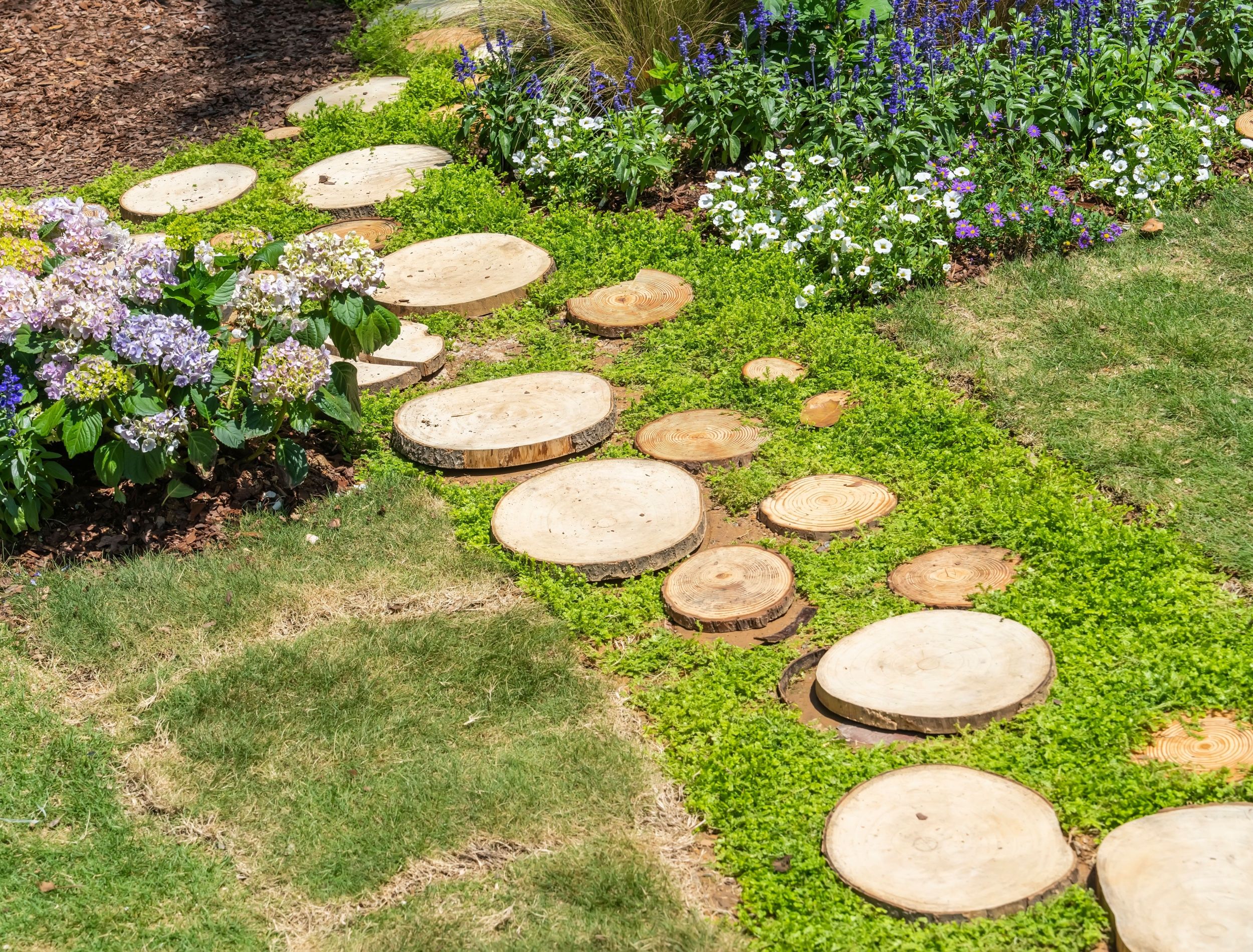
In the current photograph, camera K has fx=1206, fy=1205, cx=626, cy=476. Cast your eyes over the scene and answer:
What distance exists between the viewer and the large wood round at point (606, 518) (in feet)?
13.9

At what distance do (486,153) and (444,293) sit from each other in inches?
85.7

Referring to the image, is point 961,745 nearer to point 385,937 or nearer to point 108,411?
point 385,937

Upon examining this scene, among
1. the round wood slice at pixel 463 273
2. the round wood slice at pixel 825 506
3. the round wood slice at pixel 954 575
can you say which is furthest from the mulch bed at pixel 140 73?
the round wood slice at pixel 954 575

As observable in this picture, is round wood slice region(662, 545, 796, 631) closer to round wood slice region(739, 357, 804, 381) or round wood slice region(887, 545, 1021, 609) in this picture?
round wood slice region(887, 545, 1021, 609)

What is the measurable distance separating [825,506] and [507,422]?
4.63 ft

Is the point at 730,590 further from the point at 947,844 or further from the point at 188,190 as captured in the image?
the point at 188,190

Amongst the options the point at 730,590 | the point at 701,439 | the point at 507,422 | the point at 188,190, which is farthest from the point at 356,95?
the point at 730,590

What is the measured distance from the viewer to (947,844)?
9.68 ft

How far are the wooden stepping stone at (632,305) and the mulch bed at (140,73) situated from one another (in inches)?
162

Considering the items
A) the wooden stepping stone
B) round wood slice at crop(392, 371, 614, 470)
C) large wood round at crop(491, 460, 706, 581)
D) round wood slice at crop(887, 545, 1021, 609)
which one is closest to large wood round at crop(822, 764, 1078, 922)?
round wood slice at crop(887, 545, 1021, 609)

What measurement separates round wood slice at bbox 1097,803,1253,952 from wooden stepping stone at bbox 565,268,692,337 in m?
3.64

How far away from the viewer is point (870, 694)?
3.47 meters

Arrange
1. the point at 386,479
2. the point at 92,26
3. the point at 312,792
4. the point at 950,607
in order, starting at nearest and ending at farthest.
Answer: the point at 312,792, the point at 950,607, the point at 386,479, the point at 92,26

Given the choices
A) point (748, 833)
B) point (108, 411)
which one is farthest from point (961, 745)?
point (108, 411)
